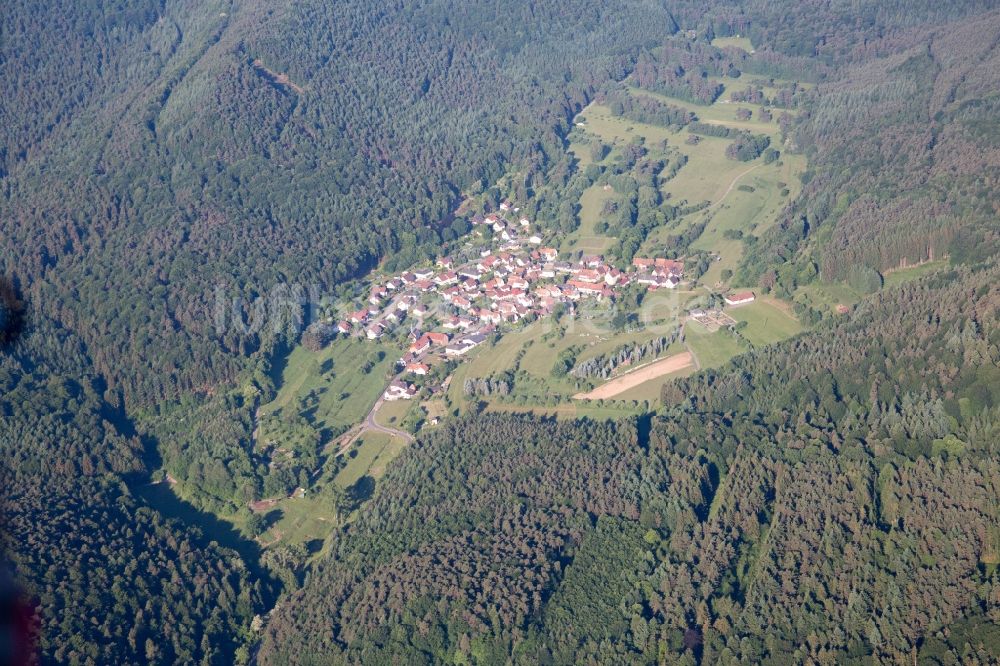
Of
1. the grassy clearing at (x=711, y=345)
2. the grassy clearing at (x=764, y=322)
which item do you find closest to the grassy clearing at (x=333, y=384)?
the grassy clearing at (x=711, y=345)

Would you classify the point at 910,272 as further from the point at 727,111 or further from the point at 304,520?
the point at 727,111

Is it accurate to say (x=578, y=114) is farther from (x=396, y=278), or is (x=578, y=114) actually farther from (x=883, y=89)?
(x=396, y=278)

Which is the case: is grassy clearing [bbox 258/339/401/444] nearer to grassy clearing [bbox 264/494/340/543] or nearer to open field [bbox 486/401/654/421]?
grassy clearing [bbox 264/494/340/543]

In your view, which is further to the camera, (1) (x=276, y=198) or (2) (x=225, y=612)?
(1) (x=276, y=198)

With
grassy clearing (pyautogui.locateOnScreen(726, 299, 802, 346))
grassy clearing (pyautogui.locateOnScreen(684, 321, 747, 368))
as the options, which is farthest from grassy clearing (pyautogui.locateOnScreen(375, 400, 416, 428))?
grassy clearing (pyautogui.locateOnScreen(726, 299, 802, 346))

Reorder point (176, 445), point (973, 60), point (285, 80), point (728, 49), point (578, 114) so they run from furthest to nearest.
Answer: point (728, 49), point (578, 114), point (285, 80), point (973, 60), point (176, 445)

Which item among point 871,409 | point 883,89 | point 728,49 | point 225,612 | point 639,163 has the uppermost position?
point 728,49

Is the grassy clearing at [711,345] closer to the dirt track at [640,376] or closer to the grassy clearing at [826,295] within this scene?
the dirt track at [640,376]

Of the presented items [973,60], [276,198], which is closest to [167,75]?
[276,198]
